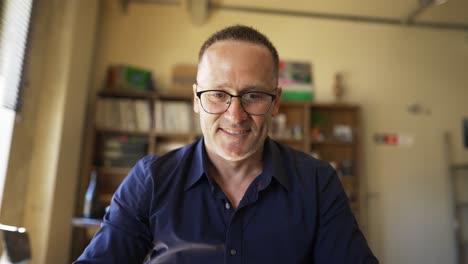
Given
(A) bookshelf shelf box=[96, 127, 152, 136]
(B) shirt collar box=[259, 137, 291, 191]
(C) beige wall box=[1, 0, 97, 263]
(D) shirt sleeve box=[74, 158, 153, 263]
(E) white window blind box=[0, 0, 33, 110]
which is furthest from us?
(A) bookshelf shelf box=[96, 127, 152, 136]

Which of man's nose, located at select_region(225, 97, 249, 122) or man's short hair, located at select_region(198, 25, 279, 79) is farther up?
man's short hair, located at select_region(198, 25, 279, 79)

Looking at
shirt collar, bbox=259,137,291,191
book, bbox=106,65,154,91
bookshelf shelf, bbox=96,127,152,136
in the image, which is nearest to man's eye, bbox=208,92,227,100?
shirt collar, bbox=259,137,291,191

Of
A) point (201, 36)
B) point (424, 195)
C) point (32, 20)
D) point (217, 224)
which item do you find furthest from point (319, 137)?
point (32, 20)

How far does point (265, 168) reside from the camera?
3.19 ft

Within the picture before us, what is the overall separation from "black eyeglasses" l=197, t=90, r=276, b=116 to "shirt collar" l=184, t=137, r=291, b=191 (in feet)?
0.61

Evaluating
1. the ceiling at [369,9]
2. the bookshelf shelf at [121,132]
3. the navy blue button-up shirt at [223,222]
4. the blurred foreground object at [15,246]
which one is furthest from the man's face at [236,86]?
the ceiling at [369,9]

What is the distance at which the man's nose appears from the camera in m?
0.85

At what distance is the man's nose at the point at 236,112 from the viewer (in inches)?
33.4

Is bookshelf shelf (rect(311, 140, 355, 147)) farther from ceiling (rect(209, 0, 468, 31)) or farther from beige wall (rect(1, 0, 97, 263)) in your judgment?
beige wall (rect(1, 0, 97, 263))

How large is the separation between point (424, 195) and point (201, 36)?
10.1ft

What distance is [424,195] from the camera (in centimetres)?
331

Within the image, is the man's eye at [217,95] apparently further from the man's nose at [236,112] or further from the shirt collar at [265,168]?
the shirt collar at [265,168]

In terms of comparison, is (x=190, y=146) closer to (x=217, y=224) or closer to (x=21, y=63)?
(x=217, y=224)

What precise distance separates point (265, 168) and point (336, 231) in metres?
0.28
